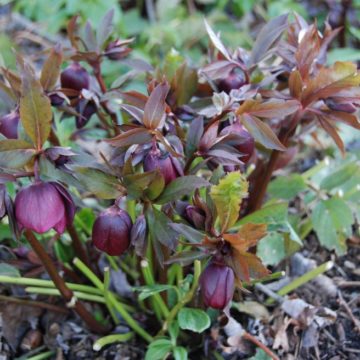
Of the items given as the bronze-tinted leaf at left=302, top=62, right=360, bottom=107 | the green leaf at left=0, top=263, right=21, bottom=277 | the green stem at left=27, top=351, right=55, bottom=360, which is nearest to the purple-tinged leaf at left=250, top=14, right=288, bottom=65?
the bronze-tinted leaf at left=302, top=62, right=360, bottom=107

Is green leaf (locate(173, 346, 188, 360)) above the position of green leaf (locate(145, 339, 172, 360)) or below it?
below

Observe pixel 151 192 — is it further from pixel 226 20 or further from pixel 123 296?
pixel 226 20

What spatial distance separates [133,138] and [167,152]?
2.2 inches

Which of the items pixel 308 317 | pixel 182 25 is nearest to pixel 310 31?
pixel 308 317

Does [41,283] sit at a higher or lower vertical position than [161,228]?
lower

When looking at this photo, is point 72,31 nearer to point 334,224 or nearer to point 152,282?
point 152,282

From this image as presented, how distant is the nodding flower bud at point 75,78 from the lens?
103 centimetres

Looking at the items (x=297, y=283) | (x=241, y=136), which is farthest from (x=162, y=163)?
(x=297, y=283)

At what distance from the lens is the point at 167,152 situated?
83 cm

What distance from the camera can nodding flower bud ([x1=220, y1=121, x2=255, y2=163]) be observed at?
856mm

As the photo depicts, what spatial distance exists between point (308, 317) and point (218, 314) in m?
0.18

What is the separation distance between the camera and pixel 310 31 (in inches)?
37.4

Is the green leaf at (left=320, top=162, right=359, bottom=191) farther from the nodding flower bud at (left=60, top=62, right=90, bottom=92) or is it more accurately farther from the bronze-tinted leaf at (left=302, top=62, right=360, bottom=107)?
the nodding flower bud at (left=60, top=62, right=90, bottom=92)

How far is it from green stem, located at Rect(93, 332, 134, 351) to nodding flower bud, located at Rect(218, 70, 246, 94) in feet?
1.58
